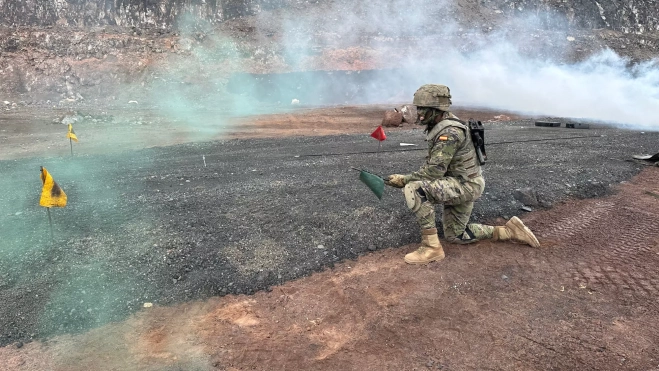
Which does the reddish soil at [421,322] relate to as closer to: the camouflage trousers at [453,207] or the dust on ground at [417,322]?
the dust on ground at [417,322]

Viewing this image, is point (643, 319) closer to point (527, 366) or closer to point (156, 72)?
point (527, 366)

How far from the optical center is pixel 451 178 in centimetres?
445

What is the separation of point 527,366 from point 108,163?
7.86 metres

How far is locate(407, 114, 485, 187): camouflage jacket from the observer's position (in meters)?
4.30

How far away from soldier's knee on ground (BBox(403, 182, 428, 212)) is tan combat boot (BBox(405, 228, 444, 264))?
29cm

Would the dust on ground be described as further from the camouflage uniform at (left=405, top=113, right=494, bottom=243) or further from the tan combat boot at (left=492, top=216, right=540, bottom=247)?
the camouflage uniform at (left=405, top=113, right=494, bottom=243)

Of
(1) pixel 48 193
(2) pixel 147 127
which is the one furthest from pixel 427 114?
(2) pixel 147 127

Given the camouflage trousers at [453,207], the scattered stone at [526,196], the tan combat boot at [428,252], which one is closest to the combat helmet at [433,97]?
the camouflage trousers at [453,207]

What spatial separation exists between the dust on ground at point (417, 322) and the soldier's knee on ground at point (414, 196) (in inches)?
23.4

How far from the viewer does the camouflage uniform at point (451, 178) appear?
4.32 m

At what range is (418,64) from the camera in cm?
2625

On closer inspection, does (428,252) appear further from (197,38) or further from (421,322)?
(197,38)

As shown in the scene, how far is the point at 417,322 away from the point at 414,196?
1.30 metres

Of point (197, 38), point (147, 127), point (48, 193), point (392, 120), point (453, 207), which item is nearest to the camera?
point (48, 193)
